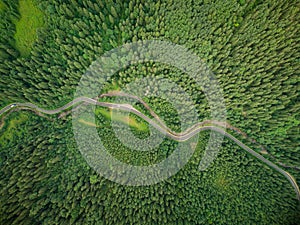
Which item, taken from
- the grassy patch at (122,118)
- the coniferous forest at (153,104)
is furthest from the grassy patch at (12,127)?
the grassy patch at (122,118)

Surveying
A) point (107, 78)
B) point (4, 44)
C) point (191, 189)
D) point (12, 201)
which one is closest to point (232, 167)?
point (191, 189)

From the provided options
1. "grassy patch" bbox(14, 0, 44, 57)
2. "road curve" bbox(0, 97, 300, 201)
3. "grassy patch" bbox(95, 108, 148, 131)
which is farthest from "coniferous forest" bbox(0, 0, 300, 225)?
"grassy patch" bbox(95, 108, 148, 131)

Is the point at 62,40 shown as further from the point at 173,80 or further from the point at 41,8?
the point at 173,80

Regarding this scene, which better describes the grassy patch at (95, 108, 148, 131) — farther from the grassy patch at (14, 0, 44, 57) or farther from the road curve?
the grassy patch at (14, 0, 44, 57)

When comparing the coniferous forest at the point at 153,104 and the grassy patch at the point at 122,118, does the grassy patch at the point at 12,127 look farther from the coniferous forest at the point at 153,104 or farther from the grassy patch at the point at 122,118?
the grassy patch at the point at 122,118

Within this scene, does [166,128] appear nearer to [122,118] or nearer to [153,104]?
[153,104]

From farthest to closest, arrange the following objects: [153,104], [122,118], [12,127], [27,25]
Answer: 1. [122,118]
2. [153,104]
3. [12,127]
4. [27,25]

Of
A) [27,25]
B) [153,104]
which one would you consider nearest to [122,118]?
[153,104]
